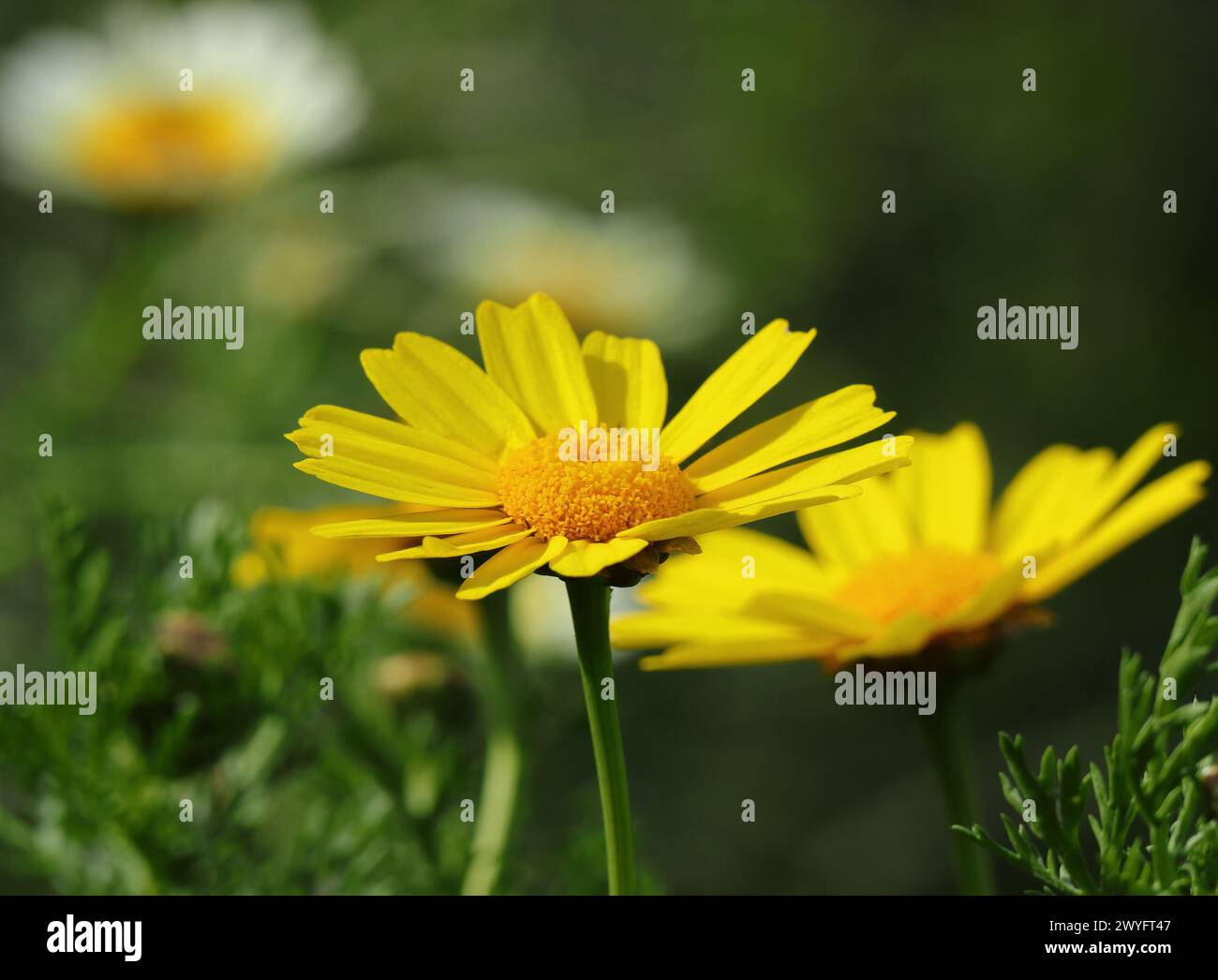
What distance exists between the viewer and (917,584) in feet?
2.19

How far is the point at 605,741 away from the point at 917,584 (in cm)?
27

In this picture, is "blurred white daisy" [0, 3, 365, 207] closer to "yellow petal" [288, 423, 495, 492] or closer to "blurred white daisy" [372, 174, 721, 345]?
"blurred white daisy" [372, 174, 721, 345]

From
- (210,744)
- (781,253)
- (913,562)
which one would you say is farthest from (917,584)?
(781,253)

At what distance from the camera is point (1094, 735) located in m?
1.97

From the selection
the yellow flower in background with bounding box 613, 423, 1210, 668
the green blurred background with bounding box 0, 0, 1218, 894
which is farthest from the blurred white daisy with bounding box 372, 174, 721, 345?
the yellow flower in background with bounding box 613, 423, 1210, 668

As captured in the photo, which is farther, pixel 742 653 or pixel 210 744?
pixel 210 744

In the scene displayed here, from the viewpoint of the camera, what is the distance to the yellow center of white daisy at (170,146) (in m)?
1.79

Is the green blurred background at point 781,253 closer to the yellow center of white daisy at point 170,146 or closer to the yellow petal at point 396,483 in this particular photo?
the yellow center of white daisy at point 170,146

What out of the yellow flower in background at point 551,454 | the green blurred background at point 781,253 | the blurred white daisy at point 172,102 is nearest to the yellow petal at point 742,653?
the yellow flower in background at point 551,454

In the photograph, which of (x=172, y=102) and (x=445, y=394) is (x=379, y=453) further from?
(x=172, y=102)

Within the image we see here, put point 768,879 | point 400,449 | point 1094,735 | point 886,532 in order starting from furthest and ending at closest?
point 1094,735 < point 768,879 < point 886,532 < point 400,449
